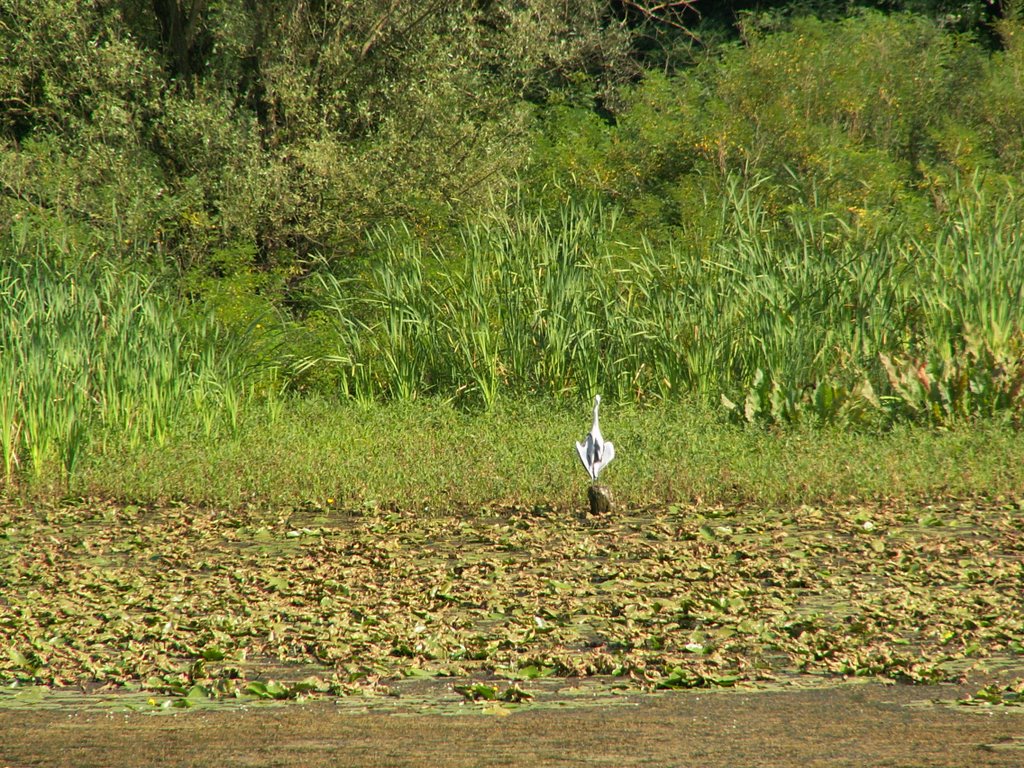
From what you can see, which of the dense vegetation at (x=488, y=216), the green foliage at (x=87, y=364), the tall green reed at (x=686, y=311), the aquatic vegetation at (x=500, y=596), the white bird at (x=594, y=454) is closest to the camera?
the aquatic vegetation at (x=500, y=596)

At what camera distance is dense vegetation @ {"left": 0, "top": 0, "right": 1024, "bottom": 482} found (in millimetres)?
8398

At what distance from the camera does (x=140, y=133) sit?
12.1 m

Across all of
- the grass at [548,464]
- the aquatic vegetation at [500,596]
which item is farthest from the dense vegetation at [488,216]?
the aquatic vegetation at [500,596]

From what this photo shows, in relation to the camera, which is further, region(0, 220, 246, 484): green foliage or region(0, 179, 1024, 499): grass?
region(0, 220, 246, 484): green foliage

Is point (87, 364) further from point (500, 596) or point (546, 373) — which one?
point (500, 596)

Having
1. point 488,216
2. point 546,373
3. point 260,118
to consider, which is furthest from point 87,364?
point 260,118

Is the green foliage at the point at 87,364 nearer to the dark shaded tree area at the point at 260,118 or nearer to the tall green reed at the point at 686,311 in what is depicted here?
the tall green reed at the point at 686,311

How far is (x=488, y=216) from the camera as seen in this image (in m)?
10.3

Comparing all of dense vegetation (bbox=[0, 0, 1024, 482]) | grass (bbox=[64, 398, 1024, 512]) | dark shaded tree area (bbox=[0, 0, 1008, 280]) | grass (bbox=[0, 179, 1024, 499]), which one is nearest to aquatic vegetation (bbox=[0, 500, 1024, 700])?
grass (bbox=[64, 398, 1024, 512])

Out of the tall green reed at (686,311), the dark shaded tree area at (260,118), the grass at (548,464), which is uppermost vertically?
the dark shaded tree area at (260,118)

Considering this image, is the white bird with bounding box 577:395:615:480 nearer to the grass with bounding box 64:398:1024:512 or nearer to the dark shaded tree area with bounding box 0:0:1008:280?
the grass with bounding box 64:398:1024:512

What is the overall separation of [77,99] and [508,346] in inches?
221

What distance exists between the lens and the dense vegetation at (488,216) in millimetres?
8398

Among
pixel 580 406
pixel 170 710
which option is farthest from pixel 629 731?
pixel 580 406
